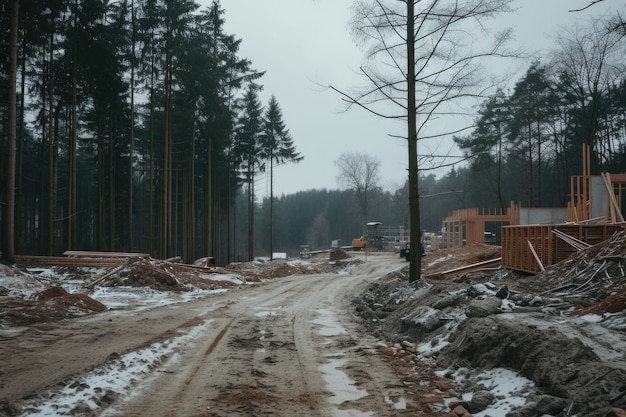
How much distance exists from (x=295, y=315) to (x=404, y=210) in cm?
6936

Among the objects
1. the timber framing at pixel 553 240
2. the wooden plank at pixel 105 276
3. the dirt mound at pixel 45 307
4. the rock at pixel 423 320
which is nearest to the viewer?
the rock at pixel 423 320

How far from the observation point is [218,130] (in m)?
30.7

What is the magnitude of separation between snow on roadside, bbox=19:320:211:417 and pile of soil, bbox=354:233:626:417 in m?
3.95

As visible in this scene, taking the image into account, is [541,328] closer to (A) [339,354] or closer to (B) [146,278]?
(A) [339,354]

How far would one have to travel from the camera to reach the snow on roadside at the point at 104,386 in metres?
4.58

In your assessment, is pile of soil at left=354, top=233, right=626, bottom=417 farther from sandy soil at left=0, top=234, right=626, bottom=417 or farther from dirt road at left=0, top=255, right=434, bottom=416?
dirt road at left=0, top=255, right=434, bottom=416

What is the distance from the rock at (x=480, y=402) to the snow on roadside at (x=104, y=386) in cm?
362

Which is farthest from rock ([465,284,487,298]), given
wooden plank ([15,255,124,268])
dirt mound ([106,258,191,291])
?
wooden plank ([15,255,124,268])

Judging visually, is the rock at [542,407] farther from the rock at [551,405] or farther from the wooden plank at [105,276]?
the wooden plank at [105,276]

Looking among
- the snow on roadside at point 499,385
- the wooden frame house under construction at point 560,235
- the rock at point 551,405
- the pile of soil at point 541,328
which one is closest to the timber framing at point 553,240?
the wooden frame house under construction at point 560,235

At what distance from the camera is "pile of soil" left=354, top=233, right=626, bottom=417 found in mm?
4324

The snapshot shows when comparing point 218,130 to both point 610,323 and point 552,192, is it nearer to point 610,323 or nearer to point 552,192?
point 610,323

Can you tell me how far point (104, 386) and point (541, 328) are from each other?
5192 mm

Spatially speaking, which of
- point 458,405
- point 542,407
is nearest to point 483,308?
point 458,405
